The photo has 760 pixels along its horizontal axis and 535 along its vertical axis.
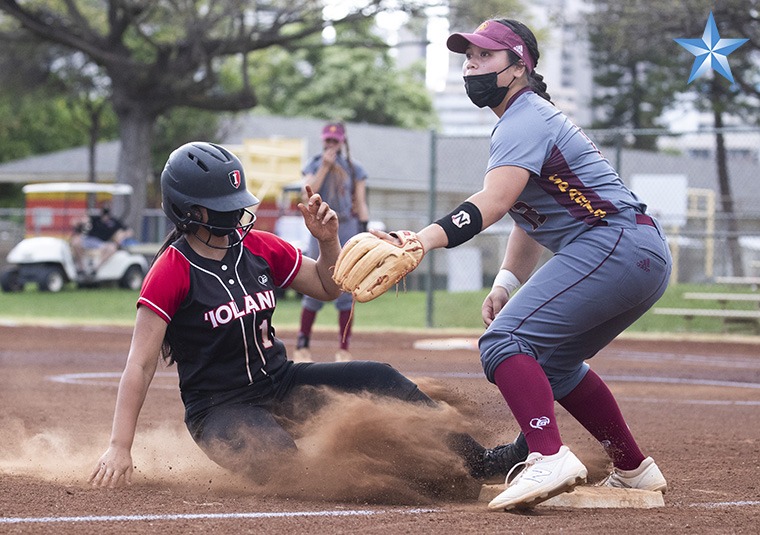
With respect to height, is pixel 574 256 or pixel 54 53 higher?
pixel 54 53

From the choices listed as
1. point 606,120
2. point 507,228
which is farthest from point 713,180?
point 507,228

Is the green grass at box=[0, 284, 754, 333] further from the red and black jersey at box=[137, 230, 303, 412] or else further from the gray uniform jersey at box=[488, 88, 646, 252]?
the gray uniform jersey at box=[488, 88, 646, 252]

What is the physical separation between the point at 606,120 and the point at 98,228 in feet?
114

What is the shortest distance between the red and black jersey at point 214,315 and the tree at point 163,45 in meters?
22.2

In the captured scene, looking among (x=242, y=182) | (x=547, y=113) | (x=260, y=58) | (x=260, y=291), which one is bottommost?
(x=260, y=291)

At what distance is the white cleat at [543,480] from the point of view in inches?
159

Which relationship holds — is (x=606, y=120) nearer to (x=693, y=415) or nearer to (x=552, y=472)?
(x=693, y=415)

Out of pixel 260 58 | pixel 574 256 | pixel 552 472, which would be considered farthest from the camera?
pixel 260 58

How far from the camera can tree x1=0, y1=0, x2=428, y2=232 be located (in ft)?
86.4

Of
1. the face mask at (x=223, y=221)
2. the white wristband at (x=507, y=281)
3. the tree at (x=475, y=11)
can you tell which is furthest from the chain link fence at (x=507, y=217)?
the face mask at (x=223, y=221)

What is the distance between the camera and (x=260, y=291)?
4816 mm

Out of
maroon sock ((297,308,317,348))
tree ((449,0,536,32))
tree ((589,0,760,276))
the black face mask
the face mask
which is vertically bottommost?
maroon sock ((297,308,317,348))

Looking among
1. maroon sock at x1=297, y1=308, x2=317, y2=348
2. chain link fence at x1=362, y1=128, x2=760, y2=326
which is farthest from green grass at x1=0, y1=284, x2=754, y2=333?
maroon sock at x1=297, y1=308, x2=317, y2=348

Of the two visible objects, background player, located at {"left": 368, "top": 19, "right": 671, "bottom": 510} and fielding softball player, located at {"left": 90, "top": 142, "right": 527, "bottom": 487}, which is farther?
fielding softball player, located at {"left": 90, "top": 142, "right": 527, "bottom": 487}
